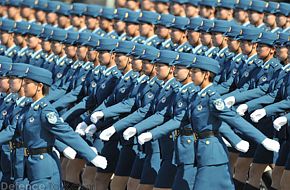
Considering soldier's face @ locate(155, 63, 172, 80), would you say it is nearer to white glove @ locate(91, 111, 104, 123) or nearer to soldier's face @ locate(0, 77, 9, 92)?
white glove @ locate(91, 111, 104, 123)

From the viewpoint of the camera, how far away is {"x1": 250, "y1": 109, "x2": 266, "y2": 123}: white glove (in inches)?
476

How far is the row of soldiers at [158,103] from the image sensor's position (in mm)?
11125

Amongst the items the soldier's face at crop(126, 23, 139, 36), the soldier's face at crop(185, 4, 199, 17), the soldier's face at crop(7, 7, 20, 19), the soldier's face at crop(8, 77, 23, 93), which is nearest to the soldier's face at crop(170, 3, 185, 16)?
the soldier's face at crop(185, 4, 199, 17)

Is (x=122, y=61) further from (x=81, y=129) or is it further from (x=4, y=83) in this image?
(x=4, y=83)

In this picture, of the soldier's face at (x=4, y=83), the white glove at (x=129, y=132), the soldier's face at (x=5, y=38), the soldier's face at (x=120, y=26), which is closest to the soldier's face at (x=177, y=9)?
the soldier's face at (x=120, y=26)

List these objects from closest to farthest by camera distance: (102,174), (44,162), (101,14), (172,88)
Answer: (44,162), (172,88), (102,174), (101,14)

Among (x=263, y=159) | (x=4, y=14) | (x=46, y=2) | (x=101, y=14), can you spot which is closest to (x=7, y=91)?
(x=263, y=159)

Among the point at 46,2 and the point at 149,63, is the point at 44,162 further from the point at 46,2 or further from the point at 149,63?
the point at 46,2

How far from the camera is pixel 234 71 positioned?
14.2m

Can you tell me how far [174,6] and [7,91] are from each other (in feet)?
21.9

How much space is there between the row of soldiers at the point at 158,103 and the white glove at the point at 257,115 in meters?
0.01

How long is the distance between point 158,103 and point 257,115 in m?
1.17

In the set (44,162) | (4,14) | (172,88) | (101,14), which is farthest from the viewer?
(4,14)

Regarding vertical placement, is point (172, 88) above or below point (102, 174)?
above
